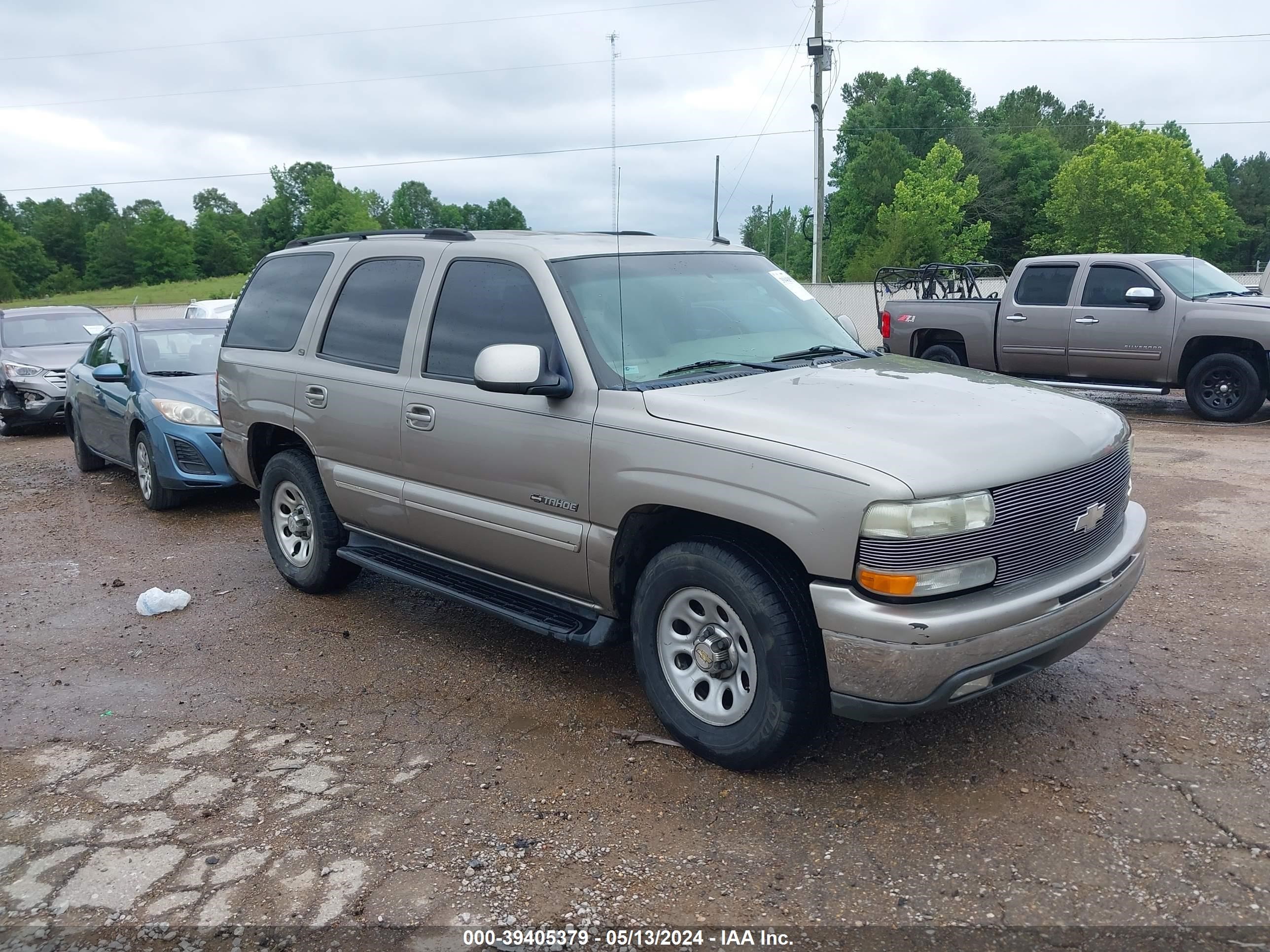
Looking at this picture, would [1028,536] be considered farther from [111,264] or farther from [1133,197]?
[111,264]

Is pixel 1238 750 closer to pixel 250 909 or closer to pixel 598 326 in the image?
pixel 598 326

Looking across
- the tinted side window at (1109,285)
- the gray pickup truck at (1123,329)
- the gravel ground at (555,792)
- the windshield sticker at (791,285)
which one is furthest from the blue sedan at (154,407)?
the tinted side window at (1109,285)

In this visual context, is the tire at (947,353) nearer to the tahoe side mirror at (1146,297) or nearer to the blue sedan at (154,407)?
the tahoe side mirror at (1146,297)

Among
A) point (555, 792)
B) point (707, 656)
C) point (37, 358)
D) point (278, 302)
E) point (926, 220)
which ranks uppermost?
point (926, 220)

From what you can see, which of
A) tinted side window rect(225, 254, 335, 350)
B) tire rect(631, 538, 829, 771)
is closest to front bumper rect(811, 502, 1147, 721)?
tire rect(631, 538, 829, 771)

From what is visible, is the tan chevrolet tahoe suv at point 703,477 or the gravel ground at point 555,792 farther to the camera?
the tan chevrolet tahoe suv at point 703,477

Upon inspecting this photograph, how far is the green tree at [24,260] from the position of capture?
93.4 meters

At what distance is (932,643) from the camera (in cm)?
313

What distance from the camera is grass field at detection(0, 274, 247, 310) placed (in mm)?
54062

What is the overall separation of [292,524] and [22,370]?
380 inches

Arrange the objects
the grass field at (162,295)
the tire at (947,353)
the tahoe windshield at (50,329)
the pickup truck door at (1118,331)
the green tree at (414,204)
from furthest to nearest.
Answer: the green tree at (414,204), the grass field at (162,295), the tahoe windshield at (50,329), the tire at (947,353), the pickup truck door at (1118,331)

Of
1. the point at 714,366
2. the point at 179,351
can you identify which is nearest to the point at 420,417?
the point at 714,366

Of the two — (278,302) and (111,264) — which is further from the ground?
(111,264)

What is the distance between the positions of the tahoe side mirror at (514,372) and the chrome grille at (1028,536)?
1442 mm
